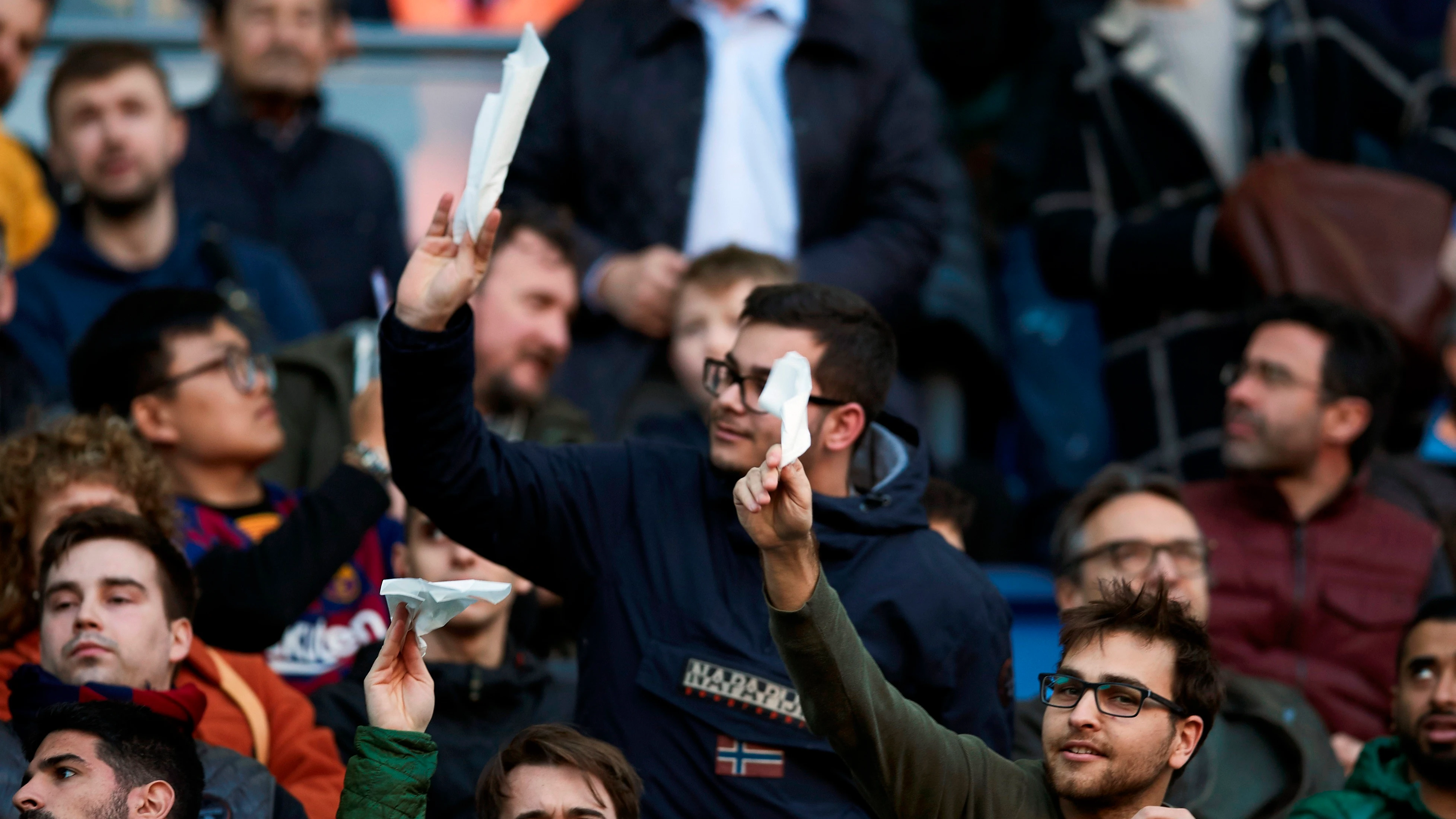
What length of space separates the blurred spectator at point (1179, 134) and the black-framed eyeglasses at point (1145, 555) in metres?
1.58

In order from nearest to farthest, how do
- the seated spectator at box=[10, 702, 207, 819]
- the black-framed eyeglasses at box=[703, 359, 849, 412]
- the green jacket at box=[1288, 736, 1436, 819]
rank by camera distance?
the seated spectator at box=[10, 702, 207, 819]
the black-framed eyeglasses at box=[703, 359, 849, 412]
the green jacket at box=[1288, 736, 1436, 819]

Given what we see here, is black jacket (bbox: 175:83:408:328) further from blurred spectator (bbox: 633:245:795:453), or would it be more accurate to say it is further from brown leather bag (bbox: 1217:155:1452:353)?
brown leather bag (bbox: 1217:155:1452:353)

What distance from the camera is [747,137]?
609cm

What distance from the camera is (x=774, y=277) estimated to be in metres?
4.79

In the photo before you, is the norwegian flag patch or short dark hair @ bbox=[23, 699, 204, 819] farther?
the norwegian flag patch

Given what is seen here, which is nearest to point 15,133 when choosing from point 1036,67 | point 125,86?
point 125,86

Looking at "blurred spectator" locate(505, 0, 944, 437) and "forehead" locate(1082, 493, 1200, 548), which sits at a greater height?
"blurred spectator" locate(505, 0, 944, 437)

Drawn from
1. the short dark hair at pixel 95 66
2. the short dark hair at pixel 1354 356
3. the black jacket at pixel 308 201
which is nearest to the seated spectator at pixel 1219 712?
the short dark hair at pixel 1354 356

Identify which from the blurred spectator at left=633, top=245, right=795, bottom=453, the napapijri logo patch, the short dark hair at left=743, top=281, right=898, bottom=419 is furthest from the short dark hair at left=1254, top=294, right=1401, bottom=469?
the napapijri logo patch

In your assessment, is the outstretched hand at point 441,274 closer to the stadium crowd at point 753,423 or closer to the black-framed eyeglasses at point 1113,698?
the stadium crowd at point 753,423

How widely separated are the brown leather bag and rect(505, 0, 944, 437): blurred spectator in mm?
1004

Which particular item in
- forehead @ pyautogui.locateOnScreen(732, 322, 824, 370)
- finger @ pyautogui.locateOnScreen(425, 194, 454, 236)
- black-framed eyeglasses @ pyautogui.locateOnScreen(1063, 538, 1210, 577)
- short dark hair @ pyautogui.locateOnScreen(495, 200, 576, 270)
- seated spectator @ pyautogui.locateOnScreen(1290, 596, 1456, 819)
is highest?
short dark hair @ pyautogui.locateOnScreen(495, 200, 576, 270)

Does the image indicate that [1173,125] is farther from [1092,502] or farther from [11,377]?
[11,377]

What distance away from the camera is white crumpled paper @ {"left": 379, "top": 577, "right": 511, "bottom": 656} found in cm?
285
